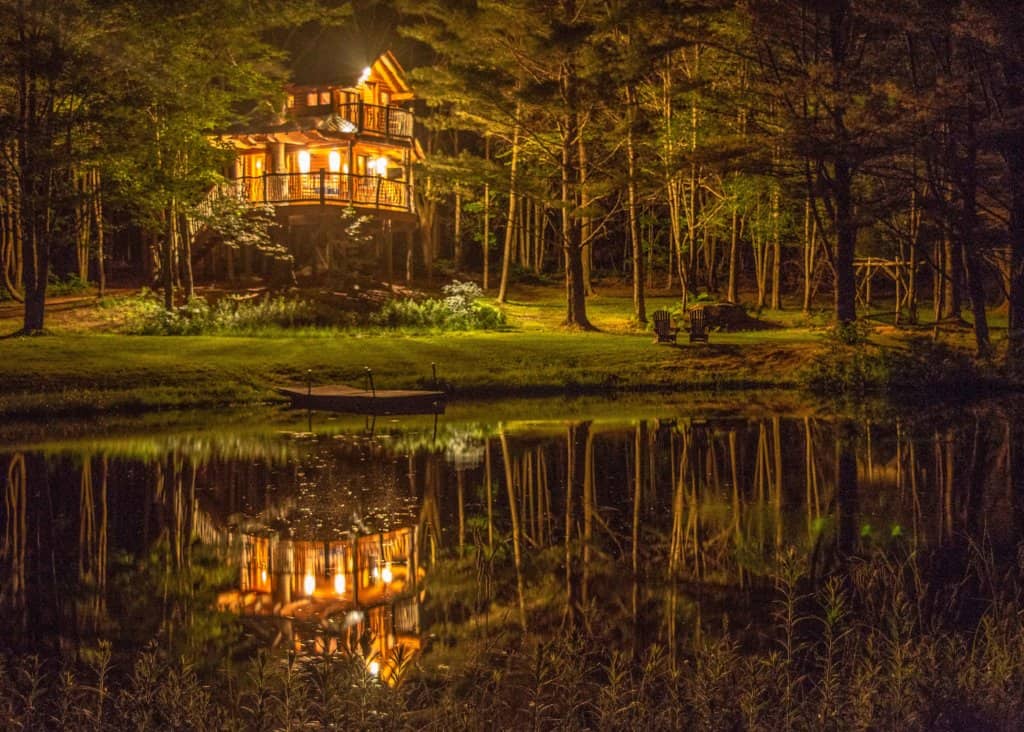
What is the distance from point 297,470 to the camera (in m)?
17.7

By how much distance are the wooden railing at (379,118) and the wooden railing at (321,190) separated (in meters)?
2.30

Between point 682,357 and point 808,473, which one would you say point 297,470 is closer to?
point 808,473

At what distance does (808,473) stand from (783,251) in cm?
5442

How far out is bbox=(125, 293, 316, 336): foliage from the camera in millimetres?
36031

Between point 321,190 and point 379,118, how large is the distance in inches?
214

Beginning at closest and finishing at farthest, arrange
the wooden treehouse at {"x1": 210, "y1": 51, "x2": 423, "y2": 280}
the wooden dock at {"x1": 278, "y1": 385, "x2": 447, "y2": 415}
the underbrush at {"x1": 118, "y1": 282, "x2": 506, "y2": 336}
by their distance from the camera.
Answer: the wooden dock at {"x1": 278, "y1": 385, "x2": 447, "y2": 415}
the underbrush at {"x1": 118, "y1": 282, "x2": 506, "y2": 336}
the wooden treehouse at {"x1": 210, "y1": 51, "x2": 423, "y2": 280}

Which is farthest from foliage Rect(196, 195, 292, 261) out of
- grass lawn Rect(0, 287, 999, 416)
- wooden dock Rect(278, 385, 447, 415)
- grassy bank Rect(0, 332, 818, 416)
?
wooden dock Rect(278, 385, 447, 415)

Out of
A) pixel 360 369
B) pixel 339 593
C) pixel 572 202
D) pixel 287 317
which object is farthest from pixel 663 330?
pixel 339 593

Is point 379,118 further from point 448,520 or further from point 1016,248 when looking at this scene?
point 448,520

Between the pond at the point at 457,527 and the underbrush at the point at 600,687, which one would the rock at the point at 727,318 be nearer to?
the pond at the point at 457,527

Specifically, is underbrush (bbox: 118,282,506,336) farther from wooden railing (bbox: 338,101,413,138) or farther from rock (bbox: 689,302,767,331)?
wooden railing (bbox: 338,101,413,138)

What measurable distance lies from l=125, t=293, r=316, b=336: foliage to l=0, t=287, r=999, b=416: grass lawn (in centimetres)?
128

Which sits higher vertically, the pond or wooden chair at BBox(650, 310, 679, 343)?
wooden chair at BBox(650, 310, 679, 343)

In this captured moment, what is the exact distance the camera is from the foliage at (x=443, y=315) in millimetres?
38688
